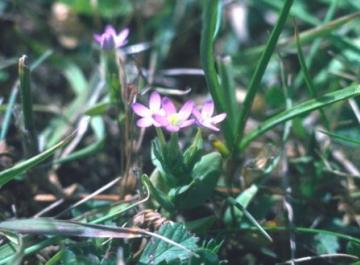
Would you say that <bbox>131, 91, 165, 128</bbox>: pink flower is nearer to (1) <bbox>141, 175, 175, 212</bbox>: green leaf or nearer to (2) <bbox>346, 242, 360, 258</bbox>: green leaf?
(1) <bbox>141, 175, 175, 212</bbox>: green leaf

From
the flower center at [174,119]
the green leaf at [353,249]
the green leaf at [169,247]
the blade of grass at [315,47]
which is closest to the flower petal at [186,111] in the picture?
the flower center at [174,119]

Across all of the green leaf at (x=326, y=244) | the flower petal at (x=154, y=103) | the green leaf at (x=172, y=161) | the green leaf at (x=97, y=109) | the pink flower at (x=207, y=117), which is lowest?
the green leaf at (x=326, y=244)

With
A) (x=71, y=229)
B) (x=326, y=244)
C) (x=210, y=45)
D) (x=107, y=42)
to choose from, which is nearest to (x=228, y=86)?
(x=210, y=45)

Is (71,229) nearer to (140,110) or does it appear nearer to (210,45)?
(140,110)

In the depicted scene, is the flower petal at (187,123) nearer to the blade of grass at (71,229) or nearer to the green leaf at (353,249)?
the blade of grass at (71,229)

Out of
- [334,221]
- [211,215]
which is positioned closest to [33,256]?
[211,215]

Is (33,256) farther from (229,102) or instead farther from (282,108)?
(282,108)
